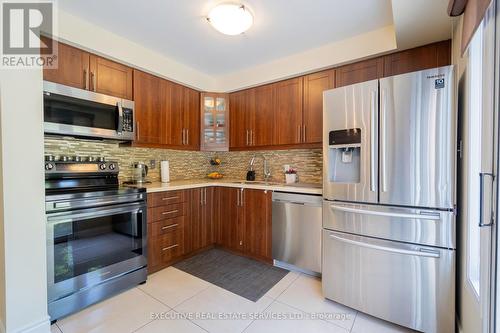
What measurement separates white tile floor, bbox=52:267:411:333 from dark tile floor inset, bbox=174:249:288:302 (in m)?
0.09

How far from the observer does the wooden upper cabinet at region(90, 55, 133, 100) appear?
2.20m

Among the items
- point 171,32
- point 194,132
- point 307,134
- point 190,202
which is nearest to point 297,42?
point 307,134

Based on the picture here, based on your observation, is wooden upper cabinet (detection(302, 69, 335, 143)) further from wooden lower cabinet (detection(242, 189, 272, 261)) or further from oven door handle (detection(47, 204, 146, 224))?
oven door handle (detection(47, 204, 146, 224))

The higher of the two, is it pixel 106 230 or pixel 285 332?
pixel 106 230

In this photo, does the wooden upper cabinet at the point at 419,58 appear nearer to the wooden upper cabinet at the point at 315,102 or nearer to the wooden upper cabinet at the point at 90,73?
the wooden upper cabinet at the point at 315,102

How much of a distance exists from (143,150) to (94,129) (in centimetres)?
77

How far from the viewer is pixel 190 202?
278cm

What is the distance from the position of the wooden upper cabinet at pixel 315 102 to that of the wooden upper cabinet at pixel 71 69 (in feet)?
7.47

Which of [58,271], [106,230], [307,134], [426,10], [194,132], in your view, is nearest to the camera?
[426,10]

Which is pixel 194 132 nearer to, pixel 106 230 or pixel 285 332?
pixel 106 230

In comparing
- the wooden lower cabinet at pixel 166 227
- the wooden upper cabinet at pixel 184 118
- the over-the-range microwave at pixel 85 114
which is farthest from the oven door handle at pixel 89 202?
the wooden upper cabinet at pixel 184 118

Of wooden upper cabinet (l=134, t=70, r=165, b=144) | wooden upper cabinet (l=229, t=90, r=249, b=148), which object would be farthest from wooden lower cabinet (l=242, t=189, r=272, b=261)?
wooden upper cabinet (l=134, t=70, r=165, b=144)

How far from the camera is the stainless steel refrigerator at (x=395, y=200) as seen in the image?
4.89 feet

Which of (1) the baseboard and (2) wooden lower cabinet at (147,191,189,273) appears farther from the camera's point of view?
(2) wooden lower cabinet at (147,191,189,273)
